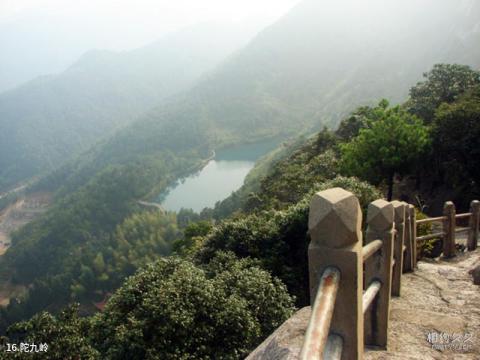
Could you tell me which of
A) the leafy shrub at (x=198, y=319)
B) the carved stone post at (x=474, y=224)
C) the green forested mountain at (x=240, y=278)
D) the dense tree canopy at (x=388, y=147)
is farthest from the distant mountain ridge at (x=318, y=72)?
the leafy shrub at (x=198, y=319)

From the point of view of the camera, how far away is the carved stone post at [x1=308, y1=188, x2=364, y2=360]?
79.6 inches

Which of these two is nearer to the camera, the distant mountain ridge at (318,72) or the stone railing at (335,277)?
the stone railing at (335,277)

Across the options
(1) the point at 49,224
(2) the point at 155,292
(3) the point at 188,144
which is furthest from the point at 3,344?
(3) the point at 188,144

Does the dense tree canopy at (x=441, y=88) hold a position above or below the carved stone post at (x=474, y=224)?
above

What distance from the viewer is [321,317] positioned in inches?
70.7

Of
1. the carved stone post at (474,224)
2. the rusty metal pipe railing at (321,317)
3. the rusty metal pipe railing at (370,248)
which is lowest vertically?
the carved stone post at (474,224)

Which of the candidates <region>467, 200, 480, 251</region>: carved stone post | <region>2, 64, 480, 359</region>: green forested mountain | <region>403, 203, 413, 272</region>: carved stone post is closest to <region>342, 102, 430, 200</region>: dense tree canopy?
<region>2, 64, 480, 359</region>: green forested mountain

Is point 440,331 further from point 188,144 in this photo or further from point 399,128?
point 188,144

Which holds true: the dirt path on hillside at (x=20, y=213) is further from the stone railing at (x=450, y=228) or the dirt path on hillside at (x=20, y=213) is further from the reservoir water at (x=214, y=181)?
the stone railing at (x=450, y=228)

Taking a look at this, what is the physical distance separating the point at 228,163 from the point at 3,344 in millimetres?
97095

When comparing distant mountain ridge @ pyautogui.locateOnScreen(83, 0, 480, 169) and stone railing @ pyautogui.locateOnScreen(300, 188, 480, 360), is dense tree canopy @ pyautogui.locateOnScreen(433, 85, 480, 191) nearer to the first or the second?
stone railing @ pyautogui.locateOnScreen(300, 188, 480, 360)

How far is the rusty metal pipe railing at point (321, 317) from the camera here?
1635 mm

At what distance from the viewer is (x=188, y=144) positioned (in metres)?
119

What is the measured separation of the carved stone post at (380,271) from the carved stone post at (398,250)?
102 cm
